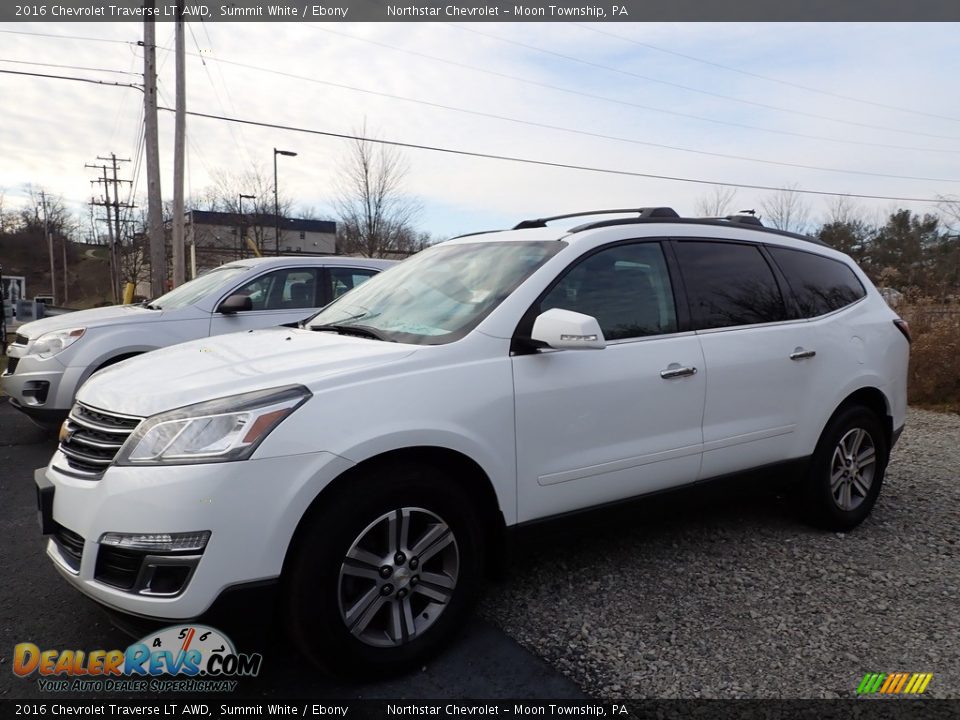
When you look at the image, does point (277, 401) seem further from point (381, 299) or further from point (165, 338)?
point (165, 338)

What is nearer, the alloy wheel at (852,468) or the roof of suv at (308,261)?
the alloy wheel at (852,468)

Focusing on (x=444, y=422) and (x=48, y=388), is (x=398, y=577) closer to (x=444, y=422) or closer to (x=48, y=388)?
(x=444, y=422)

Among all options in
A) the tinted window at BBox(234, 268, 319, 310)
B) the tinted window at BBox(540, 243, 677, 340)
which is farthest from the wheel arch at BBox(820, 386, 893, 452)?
the tinted window at BBox(234, 268, 319, 310)

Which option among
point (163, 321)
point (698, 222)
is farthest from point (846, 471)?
point (163, 321)

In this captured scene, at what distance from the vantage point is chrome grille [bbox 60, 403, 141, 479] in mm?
2375

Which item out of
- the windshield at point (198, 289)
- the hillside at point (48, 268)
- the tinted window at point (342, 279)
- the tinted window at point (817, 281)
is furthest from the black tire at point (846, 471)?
the hillside at point (48, 268)

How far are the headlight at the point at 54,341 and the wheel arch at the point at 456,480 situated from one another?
4.68 meters

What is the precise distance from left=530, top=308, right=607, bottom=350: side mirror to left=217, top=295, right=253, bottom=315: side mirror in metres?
4.22

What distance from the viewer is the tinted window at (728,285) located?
136 inches

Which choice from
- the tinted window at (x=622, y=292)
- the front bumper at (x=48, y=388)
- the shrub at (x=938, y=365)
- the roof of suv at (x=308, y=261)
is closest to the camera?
the tinted window at (x=622, y=292)

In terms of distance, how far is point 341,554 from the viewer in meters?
2.28

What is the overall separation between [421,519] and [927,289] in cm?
1188

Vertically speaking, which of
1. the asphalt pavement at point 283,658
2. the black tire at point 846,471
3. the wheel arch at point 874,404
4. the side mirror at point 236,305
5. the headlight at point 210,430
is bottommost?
the asphalt pavement at point 283,658

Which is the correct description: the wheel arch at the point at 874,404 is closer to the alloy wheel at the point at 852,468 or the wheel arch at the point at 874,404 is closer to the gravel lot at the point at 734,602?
the alloy wheel at the point at 852,468
